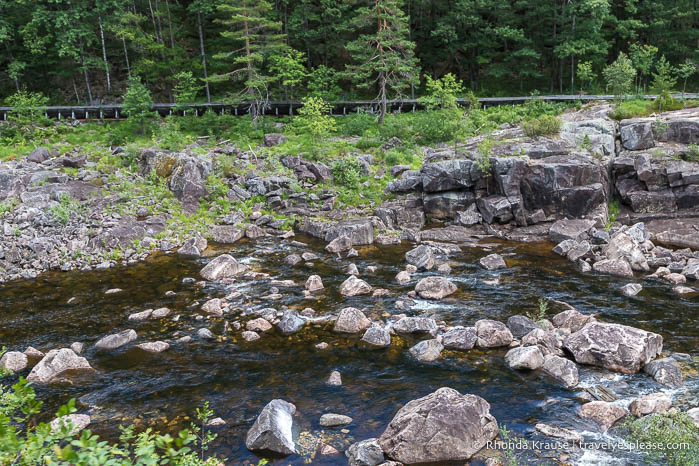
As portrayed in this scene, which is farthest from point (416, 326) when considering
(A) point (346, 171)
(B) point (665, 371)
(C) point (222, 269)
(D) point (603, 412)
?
(A) point (346, 171)

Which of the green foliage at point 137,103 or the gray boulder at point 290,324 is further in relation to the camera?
the green foliage at point 137,103

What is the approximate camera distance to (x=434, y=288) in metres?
18.1

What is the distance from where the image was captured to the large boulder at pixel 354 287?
60.8 ft

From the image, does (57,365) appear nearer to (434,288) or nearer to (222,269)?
(222,269)

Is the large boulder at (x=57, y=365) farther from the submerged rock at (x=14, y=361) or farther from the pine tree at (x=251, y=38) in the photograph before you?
the pine tree at (x=251, y=38)

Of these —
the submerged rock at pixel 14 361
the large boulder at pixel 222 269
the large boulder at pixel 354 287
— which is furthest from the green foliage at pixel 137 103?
the submerged rock at pixel 14 361

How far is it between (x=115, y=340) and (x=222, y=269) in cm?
647

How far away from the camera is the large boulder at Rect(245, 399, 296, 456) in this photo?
10.0 meters

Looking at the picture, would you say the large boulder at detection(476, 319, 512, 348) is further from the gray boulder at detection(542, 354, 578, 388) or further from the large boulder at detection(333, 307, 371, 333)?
the large boulder at detection(333, 307, 371, 333)

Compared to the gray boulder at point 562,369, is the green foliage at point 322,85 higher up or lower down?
higher up

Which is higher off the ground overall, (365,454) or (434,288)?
(434,288)

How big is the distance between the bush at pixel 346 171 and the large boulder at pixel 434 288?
13.6 metres

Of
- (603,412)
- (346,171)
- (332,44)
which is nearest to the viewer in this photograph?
(603,412)

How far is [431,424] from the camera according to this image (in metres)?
9.90
